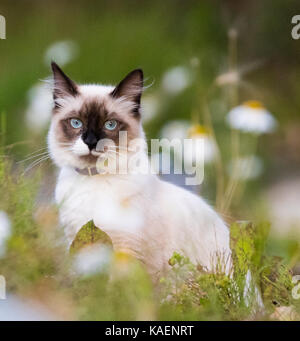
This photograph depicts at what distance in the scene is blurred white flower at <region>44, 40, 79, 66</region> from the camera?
224cm

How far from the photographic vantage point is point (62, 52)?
231 centimetres

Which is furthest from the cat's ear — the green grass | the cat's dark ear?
the green grass

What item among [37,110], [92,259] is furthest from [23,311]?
[37,110]

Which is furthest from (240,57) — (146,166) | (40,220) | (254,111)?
(40,220)

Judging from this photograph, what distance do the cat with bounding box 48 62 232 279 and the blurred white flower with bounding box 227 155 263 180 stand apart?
0.73m

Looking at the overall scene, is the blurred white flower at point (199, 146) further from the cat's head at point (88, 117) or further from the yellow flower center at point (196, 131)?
the cat's head at point (88, 117)

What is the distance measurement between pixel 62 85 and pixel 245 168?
1.06m

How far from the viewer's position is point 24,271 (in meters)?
1.46

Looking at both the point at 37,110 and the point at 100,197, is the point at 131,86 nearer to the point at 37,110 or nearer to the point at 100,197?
the point at 100,197

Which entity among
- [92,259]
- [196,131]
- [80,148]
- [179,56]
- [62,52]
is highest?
[179,56]

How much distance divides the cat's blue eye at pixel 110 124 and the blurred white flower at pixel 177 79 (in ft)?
3.02

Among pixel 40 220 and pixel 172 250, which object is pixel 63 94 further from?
pixel 172 250

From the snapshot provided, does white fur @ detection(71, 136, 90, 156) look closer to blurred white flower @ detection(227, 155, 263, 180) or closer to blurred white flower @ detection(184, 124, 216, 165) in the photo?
blurred white flower @ detection(184, 124, 216, 165)

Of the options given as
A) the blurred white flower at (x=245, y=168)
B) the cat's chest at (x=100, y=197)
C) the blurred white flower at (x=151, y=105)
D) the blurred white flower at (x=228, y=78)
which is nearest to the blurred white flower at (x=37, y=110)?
the blurred white flower at (x=151, y=105)
